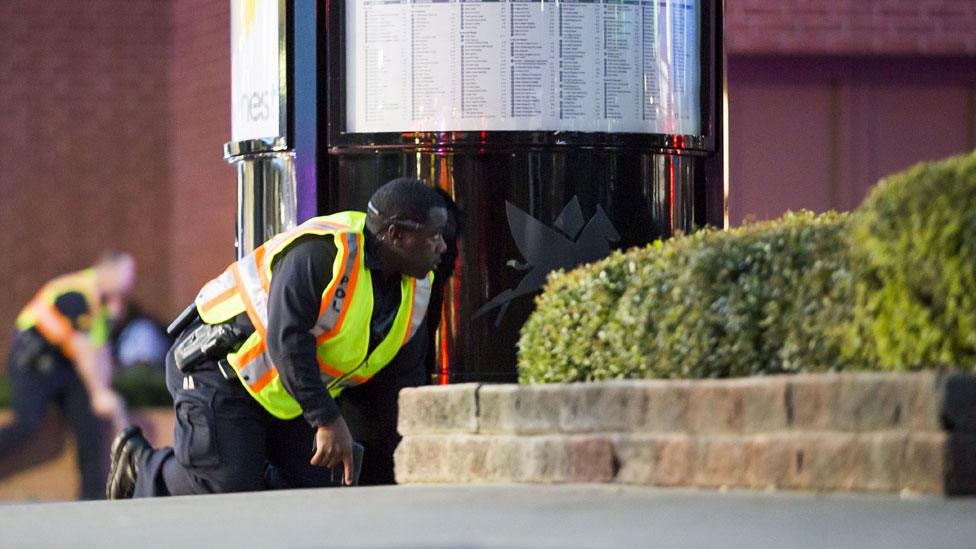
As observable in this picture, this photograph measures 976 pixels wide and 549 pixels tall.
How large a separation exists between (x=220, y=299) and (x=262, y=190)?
33.5 inches

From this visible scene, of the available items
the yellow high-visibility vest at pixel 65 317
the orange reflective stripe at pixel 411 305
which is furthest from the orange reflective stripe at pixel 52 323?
the orange reflective stripe at pixel 411 305

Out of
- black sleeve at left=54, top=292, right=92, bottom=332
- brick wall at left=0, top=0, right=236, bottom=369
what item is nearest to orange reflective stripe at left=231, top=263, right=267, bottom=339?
black sleeve at left=54, top=292, right=92, bottom=332

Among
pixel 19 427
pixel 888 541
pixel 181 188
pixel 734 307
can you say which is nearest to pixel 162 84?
pixel 181 188

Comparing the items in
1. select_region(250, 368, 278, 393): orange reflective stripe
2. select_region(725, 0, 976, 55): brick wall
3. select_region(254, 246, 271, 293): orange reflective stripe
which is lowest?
select_region(250, 368, 278, 393): orange reflective stripe

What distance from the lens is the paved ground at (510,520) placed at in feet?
17.6

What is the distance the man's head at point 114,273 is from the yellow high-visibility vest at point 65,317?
0.07m

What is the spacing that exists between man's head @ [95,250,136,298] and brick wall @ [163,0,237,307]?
0.67 meters

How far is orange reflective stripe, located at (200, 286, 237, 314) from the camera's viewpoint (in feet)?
28.0

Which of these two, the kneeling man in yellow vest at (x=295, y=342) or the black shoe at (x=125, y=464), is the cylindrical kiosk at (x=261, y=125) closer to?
the kneeling man in yellow vest at (x=295, y=342)

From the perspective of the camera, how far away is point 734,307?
22.1ft

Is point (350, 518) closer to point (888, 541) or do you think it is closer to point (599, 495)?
point (599, 495)

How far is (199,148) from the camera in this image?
56.0ft

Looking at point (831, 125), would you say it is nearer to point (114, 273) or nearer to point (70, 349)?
point (114, 273)

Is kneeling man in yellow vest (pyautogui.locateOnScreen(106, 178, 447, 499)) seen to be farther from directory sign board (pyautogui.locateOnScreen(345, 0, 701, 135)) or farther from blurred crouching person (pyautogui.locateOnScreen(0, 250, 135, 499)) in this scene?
blurred crouching person (pyautogui.locateOnScreen(0, 250, 135, 499))
